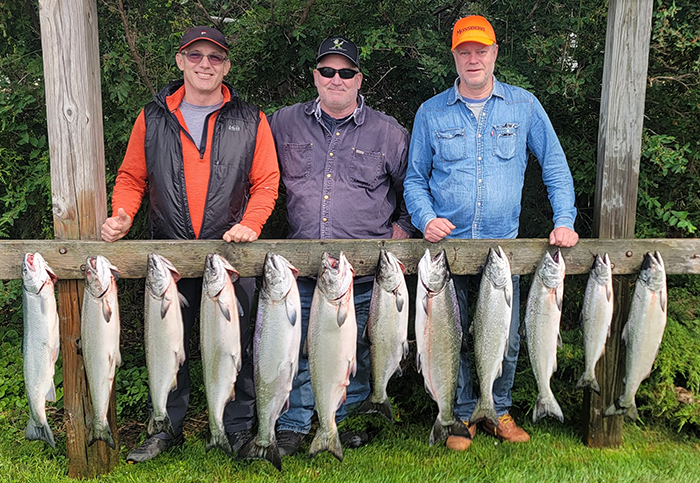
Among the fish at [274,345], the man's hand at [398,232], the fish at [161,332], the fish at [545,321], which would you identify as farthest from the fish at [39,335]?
the fish at [545,321]

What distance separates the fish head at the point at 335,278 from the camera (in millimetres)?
3051

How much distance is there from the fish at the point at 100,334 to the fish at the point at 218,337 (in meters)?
0.49

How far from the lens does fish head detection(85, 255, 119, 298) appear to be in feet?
10.0

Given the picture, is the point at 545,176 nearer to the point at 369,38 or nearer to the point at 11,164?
the point at 369,38

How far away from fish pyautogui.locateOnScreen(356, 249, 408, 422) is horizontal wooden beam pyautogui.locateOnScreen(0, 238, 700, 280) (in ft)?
0.79

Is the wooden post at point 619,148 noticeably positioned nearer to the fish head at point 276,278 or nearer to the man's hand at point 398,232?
the man's hand at point 398,232

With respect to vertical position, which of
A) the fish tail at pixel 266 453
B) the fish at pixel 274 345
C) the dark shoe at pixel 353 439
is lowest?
the dark shoe at pixel 353 439

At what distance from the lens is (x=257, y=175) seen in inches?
142

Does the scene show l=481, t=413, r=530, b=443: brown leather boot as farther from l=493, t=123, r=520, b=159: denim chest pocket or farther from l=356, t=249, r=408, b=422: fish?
l=493, t=123, r=520, b=159: denim chest pocket

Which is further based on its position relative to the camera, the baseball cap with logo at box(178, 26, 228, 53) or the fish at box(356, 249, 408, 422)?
the baseball cap with logo at box(178, 26, 228, 53)

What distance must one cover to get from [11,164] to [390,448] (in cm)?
381

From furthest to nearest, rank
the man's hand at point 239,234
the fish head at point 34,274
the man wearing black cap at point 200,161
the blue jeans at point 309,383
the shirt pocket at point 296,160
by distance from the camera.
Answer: the blue jeans at point 309,383, the shirt pocket at point 296,160, the man wearing black cap at point 200,161, the man's hand at point 239,234, the fish head at point 34,274

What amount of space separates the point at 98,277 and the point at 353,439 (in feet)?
6.79

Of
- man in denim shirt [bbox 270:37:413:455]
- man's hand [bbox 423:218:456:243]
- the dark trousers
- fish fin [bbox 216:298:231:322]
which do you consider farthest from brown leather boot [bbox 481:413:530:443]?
fish fin [bbox 216:298:231:322]
